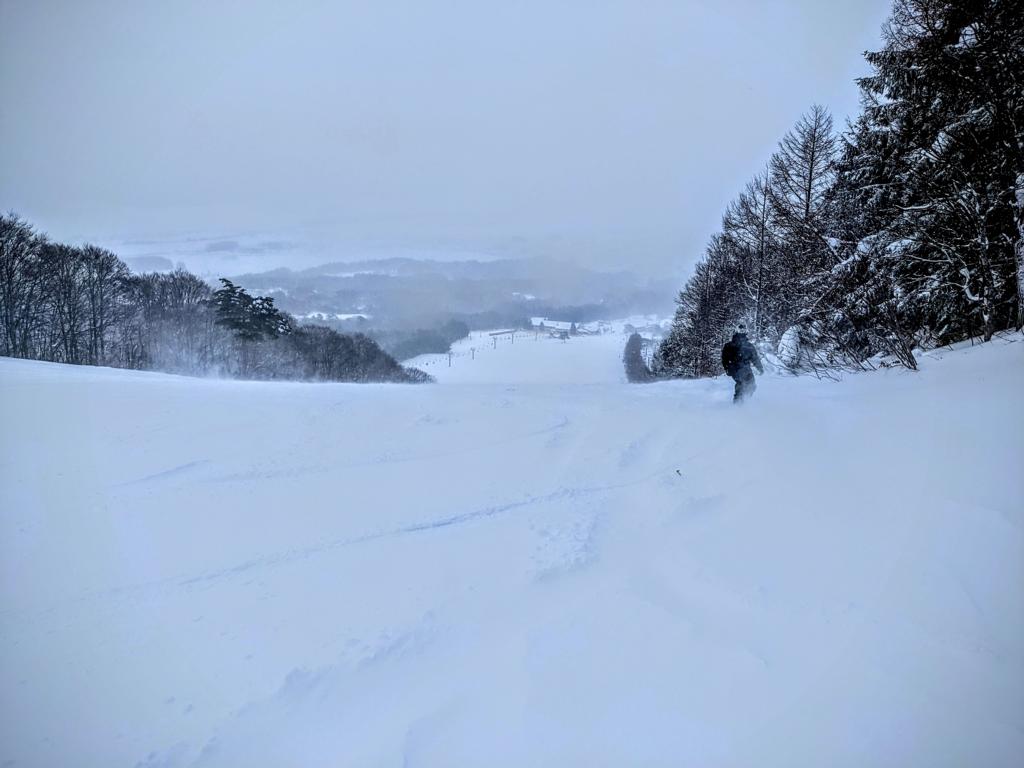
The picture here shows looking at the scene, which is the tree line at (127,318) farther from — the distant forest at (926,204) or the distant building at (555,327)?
the distant building at (555,327)

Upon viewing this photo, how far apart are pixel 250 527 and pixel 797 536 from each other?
197 inches

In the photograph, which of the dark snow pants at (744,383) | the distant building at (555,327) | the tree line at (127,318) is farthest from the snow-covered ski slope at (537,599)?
the distant building at (555,327)

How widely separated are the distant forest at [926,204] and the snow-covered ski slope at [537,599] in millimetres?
2444

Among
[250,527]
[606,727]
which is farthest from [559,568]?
[250,527]

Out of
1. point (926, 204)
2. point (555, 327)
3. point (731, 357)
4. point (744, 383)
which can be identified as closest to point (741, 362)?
point (731, 357)

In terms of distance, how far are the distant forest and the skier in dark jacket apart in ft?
7.06

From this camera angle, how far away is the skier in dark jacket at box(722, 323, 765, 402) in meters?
8.03

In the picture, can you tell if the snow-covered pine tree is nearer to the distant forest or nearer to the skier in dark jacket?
the distant forest

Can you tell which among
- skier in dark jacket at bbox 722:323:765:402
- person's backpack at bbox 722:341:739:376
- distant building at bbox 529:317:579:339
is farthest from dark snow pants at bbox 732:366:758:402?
distant building at bbox 529:317:579:339

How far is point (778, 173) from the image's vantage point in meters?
16.7

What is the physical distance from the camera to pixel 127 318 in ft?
102

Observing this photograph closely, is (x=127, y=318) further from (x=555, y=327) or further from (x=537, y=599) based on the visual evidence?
(x=555, y=327)

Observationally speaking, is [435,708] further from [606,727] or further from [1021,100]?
[1021,100]

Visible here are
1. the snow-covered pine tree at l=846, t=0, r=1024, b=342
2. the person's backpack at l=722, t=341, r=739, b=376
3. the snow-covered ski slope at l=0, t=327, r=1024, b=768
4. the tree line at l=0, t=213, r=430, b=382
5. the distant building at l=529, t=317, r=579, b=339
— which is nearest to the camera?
the snow-covered ski slope at l=0, t=327, r=1024, b=768
